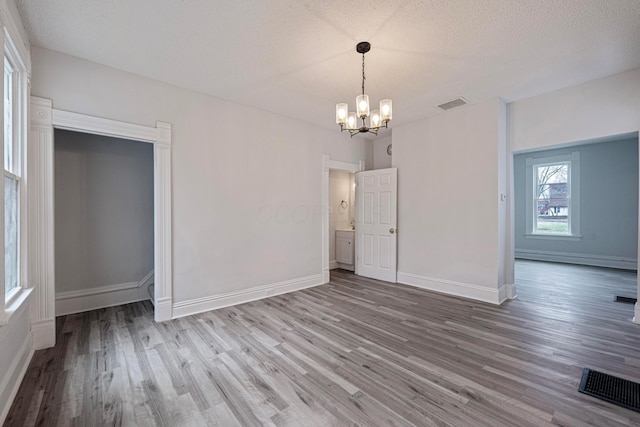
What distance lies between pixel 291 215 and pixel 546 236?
703cm

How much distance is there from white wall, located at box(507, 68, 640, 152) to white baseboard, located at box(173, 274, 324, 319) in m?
3.89

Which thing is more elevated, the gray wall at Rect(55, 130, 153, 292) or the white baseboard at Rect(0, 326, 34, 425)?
the gray wall at Rect(55, 130, 153, 292)

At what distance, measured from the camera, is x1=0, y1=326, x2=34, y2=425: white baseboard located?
1797 millimetres

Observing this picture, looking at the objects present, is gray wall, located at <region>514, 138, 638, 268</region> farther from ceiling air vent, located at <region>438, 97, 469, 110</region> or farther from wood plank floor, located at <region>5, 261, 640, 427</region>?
ceiling air vent, located at <region>438, 97, 469, 110</region>

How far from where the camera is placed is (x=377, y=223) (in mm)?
5387

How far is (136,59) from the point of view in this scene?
293cm

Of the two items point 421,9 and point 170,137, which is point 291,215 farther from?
point 421,9

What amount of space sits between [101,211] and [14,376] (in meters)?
2.38

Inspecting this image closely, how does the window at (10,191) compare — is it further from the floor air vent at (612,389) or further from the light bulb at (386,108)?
the floor air vent at (612,389)

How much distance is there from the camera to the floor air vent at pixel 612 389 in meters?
1.94

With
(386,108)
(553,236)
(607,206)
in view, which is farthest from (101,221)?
(607,206)

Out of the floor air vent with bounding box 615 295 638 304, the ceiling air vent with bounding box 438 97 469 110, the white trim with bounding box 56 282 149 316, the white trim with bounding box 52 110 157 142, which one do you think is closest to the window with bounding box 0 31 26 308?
the white trim with bounding box 52 110 157 142

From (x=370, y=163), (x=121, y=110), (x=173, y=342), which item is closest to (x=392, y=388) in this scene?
(x=173, y=342)

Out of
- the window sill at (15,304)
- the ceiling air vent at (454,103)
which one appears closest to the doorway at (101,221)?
the window sill at (15,304)
